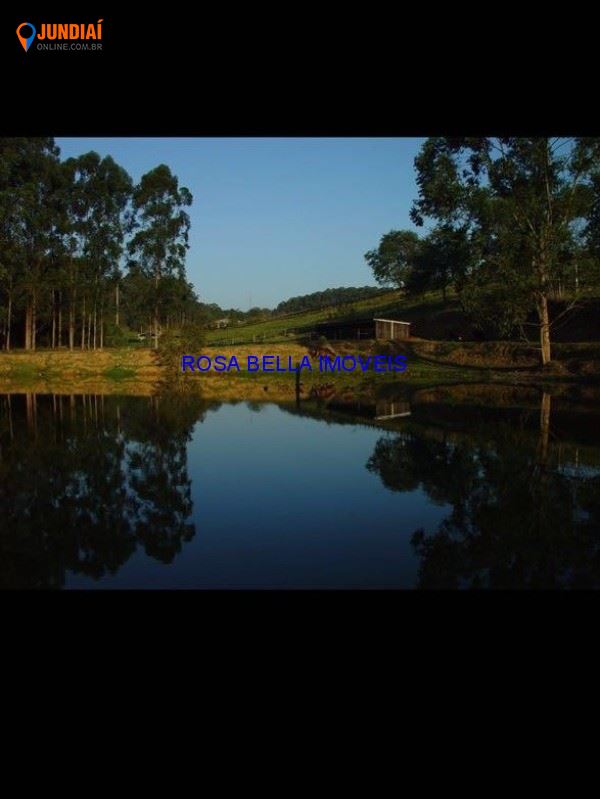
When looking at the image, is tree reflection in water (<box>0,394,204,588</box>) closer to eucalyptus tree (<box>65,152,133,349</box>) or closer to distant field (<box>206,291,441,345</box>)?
eucalyptus tree (<box>65,152,133,349</box>)

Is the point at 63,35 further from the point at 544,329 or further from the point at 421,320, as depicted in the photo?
the point at 421,320

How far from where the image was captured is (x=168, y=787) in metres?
3.03

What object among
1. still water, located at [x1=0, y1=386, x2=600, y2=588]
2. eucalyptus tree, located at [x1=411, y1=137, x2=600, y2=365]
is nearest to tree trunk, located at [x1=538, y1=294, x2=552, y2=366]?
eucalyptus tree, located at [x1=411, y1=137, x2=600, y2=365]

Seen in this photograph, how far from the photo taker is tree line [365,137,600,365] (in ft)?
112

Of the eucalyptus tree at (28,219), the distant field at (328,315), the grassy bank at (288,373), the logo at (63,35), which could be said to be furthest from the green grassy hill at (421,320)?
the logo at (63,35)

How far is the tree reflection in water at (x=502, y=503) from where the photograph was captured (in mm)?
7590

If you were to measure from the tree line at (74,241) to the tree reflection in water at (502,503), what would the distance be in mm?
38184

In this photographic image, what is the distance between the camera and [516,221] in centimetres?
3597

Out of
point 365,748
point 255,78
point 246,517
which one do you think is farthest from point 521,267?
point 365,748

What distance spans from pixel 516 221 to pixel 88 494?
33.2 m

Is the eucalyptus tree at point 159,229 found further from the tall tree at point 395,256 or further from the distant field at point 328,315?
the tall tree at point 395,256

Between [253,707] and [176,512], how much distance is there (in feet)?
23.9

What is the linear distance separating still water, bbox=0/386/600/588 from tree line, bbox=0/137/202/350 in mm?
31906

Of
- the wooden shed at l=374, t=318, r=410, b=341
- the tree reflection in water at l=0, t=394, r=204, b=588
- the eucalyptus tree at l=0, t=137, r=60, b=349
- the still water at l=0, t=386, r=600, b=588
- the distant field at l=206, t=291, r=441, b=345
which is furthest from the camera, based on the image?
the distant field at l=206, t=291, r=441, b=345
